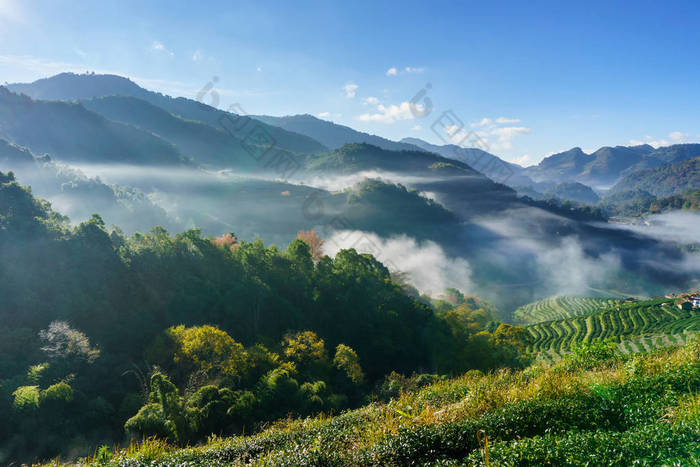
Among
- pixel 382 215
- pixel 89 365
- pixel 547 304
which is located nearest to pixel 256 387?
pixel 89 365

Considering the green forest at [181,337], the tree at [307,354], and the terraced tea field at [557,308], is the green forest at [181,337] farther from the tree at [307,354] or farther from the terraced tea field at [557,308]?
the terraced tea field at [557,308]

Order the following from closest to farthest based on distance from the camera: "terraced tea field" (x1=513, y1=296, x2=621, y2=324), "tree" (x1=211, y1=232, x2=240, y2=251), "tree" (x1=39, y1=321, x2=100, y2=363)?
"tree" (x1=39, y1=321, x2=100, y2=363)
"tree" (x1=211, y1=232, x2=240, y2=251)
"terraced tea field" (x1=513, y1=296, x2=621, y2=324)

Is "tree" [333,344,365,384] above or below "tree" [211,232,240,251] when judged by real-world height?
below

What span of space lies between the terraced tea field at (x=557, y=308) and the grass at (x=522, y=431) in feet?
381

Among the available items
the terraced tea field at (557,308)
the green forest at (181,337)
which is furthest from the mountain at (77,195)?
the terraced tea field at (557,308)

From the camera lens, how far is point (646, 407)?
9.61 metres

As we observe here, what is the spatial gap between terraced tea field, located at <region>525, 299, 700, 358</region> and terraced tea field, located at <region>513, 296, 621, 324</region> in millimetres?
36588

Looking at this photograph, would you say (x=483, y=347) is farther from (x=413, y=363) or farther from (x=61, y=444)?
(x=61, y=444)

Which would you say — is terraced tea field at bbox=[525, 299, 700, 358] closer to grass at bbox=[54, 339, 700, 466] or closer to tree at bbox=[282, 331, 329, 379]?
tree at bbox=[282, 331, 329, 379]

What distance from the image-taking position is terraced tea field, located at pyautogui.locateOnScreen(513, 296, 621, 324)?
116875 millimetres

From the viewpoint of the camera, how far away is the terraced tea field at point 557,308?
117 meters

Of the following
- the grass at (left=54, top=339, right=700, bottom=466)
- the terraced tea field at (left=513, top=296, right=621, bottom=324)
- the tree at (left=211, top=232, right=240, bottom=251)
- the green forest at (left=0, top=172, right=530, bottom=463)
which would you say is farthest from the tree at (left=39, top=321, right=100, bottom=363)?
the terraced tea field at (left=513, top=296, right=621, bottom=324)

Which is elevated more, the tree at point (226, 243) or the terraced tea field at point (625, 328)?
the tree at point (226, 243)

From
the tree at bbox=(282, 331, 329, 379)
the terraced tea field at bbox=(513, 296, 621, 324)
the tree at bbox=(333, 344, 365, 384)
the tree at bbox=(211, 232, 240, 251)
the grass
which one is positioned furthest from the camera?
the terraced tea field at bbox=(513, 296, 621, 324)
